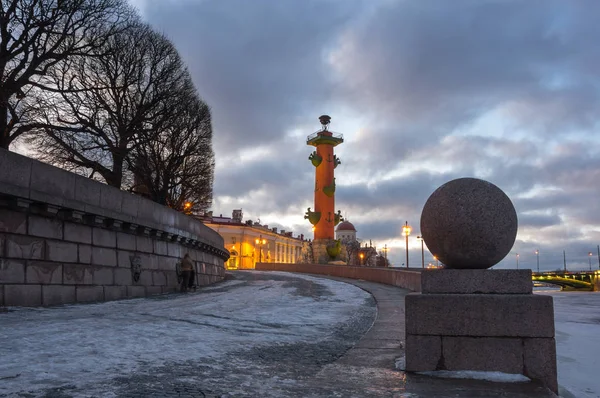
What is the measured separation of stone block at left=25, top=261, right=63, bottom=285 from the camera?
12156 millimetres

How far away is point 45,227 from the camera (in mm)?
12789

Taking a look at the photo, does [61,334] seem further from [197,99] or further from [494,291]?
[197,99]

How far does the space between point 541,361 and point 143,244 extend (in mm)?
15037

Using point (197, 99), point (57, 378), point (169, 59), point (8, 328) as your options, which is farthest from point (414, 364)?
point (197, 99)

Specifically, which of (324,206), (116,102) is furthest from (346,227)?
(116,102)

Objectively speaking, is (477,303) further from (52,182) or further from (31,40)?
(31,40)

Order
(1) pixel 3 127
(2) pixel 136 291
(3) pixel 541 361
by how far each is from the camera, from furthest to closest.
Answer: (1) pixel 3 127
(2) pixel 136 291
(3) pixel 541 361

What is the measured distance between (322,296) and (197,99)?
66.6 ft

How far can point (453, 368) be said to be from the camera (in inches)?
216

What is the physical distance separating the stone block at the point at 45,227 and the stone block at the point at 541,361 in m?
11.6

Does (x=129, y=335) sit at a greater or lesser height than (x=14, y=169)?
lesser

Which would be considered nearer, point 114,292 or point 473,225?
point 473,225

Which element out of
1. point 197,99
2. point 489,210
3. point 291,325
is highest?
point 197,99

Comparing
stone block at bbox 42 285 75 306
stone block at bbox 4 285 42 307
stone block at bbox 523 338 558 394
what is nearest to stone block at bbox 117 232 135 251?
stone block at bbox 42 285 75 306
